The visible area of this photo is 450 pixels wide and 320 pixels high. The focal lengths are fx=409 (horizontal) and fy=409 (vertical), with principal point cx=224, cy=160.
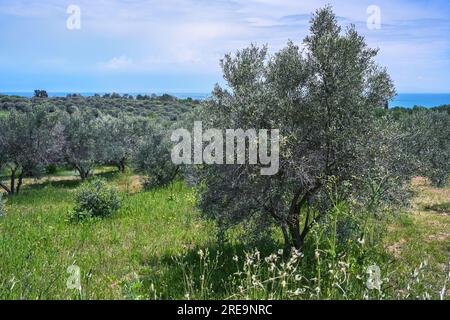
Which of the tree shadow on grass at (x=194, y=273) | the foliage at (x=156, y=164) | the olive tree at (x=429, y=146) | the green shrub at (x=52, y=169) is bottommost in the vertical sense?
the green shrub at (x=52, y=169)

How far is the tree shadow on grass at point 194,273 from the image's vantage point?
25.1 ft

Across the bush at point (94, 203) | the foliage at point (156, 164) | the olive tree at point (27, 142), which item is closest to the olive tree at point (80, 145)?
the olive tree at point (27, 142)

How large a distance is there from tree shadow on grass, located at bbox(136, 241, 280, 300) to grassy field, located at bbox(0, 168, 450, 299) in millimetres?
21

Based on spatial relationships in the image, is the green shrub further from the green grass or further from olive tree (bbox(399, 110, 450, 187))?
olive tree (bbox(399, 110, 450, 187))

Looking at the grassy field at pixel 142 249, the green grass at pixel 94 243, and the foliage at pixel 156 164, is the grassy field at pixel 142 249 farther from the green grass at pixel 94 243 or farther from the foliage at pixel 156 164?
the foliage at pixel 156 164

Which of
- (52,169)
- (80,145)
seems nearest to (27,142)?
(80,145)

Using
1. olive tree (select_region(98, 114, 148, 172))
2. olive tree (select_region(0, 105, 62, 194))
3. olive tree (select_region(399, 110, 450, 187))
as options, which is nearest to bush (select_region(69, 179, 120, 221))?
olive tree (select_region(0, 105, 62, 194))

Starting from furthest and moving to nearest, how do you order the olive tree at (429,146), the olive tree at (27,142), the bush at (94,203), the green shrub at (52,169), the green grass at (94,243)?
the green shrub at (52,169) → the olive tree at (27,142) → the bush at (94,203) → the olive tree at (429,146) → the green grass at (94,243)

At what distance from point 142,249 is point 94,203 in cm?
562

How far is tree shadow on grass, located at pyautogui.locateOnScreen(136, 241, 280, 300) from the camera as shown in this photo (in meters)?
7.66

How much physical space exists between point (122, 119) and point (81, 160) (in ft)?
35.0

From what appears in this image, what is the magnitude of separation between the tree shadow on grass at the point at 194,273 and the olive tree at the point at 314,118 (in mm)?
1488
